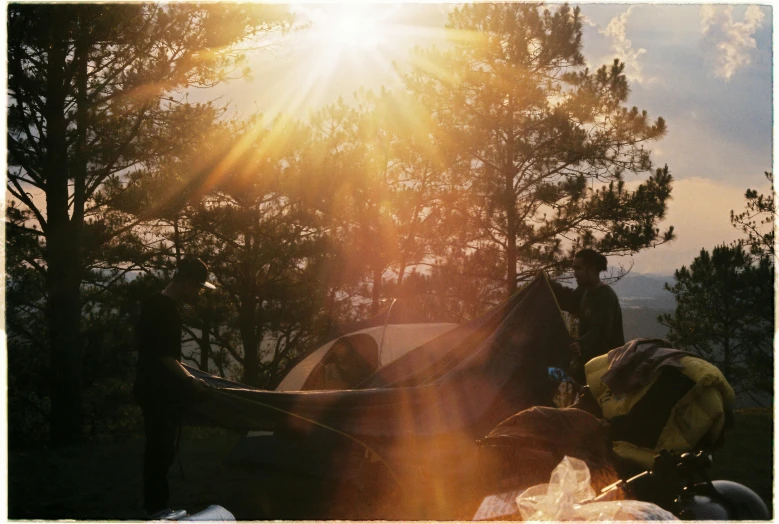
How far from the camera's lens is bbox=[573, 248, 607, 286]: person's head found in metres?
4.90

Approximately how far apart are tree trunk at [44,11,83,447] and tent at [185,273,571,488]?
13.9 feet

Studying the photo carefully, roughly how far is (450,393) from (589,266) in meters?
1.29

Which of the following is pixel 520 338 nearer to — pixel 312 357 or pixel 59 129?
pixel 312 357

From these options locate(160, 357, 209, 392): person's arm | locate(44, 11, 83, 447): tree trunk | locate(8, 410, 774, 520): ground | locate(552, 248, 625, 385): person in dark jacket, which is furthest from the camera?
locate(44, 11, 83, 447): tree trunk

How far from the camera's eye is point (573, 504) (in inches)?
73.0

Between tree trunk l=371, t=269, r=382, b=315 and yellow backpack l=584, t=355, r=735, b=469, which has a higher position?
tree trunk l=371, t=269, r=382, b=315

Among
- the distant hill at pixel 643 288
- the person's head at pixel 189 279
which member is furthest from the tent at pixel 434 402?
the distant hill at pixel 643 288

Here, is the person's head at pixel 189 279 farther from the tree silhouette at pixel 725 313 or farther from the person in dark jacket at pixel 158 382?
the tree silhouette at pixel 725 313

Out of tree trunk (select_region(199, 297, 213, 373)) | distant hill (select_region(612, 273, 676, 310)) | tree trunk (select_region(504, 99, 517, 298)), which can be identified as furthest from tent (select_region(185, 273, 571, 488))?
tree trunk (select_region(199, 297, 213, 373))

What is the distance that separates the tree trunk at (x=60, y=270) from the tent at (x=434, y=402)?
425 centimetres

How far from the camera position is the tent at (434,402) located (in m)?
4.83

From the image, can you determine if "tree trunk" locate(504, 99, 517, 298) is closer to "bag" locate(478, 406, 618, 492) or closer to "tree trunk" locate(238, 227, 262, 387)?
"tree trunk" locate(238, 227, 262, 387)

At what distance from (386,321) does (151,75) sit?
4.07 meters

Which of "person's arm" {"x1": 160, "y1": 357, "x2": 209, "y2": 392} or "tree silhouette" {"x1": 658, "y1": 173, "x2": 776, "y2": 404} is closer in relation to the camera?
"person's arm" {"x1": 160, "y1": 357, "x2": 209, "y2": 392}
